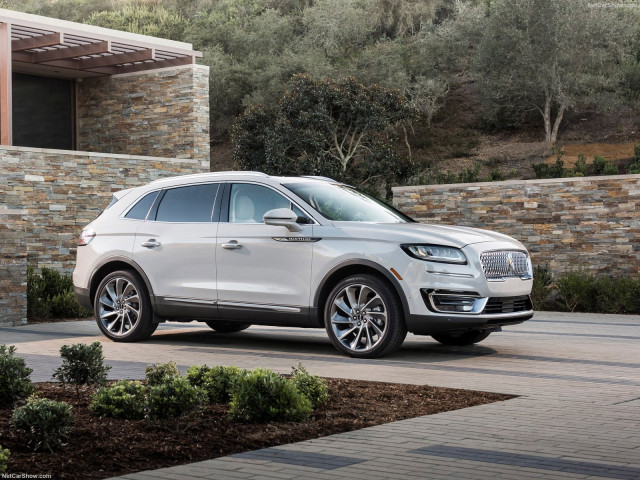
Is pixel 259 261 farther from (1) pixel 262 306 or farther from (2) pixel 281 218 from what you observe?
(2) pixel 281 218

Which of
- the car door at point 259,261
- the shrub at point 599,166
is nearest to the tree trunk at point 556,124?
the shrub at point 599,166

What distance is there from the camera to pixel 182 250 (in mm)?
12414

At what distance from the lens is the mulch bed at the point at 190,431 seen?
5.75 meters

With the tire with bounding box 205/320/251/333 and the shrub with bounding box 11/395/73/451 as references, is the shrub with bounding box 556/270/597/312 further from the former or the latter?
the shrub with bounding box 11/395/73/451

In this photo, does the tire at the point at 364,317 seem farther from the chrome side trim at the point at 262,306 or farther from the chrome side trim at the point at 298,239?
the chrome side trim at the point at 298,239

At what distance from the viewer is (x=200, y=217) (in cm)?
1250

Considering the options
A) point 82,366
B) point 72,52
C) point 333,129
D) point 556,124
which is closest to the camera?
point 82,366

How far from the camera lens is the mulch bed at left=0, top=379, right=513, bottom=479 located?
5.75 meters

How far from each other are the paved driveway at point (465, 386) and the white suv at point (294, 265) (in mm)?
439

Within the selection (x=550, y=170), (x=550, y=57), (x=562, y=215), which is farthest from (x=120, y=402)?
(x=550, y=57)

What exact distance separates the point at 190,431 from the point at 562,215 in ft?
45.4

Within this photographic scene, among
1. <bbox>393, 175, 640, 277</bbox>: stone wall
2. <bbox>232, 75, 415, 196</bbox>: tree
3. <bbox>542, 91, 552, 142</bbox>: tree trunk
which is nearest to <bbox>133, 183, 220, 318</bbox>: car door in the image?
<bbox>393, 175, 640, 277</bbox>: stone wall

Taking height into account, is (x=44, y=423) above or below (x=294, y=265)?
below

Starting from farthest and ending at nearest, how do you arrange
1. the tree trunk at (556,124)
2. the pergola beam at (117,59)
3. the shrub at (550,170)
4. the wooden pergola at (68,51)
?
the tree trunk at (556,124) → the shrub at (550,170) → the pergola beam at (117,59) → the wooden pergola at (68,51)
